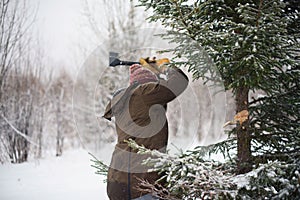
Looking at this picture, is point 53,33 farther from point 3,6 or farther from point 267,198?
point 267,198

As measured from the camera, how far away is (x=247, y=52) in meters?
2.00

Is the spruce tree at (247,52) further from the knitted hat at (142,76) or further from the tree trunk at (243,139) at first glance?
the knitted hat at (142,76)

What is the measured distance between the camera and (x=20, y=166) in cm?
795

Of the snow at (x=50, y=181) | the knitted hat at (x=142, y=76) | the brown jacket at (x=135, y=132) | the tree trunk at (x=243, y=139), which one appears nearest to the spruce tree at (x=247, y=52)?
the tree trunk at (x=243, y=139)

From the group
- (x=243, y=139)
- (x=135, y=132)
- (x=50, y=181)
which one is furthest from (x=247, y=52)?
(x=50, y=181)

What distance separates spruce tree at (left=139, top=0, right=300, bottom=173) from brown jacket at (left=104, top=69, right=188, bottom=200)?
0.39 meters

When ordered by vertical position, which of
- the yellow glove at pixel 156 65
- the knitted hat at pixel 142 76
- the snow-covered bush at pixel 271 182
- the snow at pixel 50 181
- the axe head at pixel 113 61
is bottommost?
the snow at pixel 50 181

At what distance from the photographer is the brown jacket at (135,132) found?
2164 mm

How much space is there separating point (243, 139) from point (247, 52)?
68 cm

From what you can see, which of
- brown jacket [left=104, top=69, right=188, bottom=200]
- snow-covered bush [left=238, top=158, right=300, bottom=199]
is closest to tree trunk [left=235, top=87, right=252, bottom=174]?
snow-covered bush [left=238, top=158, right=300, bottom=199]

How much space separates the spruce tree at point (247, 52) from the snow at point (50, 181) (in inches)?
130

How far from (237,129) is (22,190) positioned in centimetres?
479

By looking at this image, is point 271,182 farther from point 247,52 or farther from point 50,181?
point 50,181

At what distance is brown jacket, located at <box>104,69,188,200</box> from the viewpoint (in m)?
2.16
